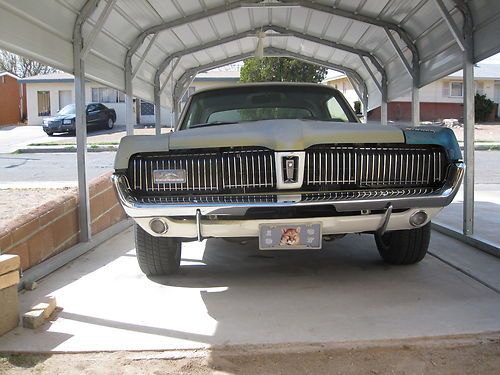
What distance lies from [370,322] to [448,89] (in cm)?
3390

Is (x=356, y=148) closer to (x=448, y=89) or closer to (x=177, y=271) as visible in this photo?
(x=177, y=271)

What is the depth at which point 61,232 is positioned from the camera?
19.5 ft

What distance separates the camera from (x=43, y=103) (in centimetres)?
3328

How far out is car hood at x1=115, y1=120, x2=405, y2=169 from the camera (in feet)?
13.5

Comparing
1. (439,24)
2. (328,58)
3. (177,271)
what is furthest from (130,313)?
(328,58)

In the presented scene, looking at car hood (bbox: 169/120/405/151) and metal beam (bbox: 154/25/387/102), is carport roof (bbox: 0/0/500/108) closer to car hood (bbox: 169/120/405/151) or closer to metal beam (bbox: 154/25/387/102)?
metal beam (bbox: 154/25/387/102)

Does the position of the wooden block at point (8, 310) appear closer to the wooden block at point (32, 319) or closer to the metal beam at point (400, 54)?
the wooden block at point (32, 319)

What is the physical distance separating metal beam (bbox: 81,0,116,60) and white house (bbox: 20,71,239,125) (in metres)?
25.4

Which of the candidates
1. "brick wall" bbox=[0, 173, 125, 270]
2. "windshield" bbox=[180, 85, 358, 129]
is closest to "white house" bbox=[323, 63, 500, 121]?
"brick wall" bbox=[0, 173, 125, 270]

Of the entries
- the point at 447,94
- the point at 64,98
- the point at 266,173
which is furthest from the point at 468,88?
the point at 447,94

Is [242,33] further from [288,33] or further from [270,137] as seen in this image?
[270,137]

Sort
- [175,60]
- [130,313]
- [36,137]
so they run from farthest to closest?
[36,137]
[175,60]
[130,313]

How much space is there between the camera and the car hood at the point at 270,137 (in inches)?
163

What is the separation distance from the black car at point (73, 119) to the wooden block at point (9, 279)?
23.2m
